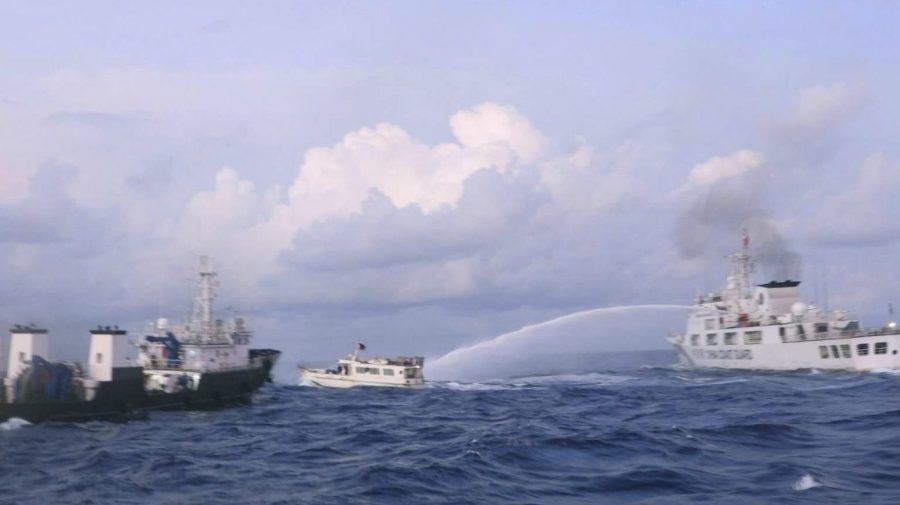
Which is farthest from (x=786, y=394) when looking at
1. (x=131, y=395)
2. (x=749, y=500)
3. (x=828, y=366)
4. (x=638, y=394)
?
(x=131, y=395)

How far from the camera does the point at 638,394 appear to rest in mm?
82188

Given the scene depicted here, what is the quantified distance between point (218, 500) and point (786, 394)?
5416 centimetres

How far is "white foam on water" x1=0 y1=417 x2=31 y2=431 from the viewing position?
63.3 metres

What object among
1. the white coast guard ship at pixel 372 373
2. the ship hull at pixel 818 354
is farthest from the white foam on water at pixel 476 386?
the ship hull at pixel 818 354

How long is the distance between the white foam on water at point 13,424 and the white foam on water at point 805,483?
167 ft

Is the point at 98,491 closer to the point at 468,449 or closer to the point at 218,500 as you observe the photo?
the point at 218,500

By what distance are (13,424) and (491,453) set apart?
37348 millimetres

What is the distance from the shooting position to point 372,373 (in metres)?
105

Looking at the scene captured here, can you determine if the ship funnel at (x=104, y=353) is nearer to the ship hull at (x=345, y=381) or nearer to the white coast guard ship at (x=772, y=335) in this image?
the ship hull at (x=345, y=381)

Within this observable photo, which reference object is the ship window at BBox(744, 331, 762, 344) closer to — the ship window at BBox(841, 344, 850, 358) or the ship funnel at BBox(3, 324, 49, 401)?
the ship window at BBox(841, 344, 850, 358)

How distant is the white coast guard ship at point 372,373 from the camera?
101938 mm

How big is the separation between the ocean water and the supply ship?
7.08ft

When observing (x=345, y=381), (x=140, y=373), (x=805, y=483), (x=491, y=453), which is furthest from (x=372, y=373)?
(x=805, y=483)

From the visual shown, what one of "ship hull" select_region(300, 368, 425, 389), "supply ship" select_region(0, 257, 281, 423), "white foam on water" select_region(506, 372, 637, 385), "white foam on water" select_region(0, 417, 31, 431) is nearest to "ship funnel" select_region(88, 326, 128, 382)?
"supply ship" select_region(0, 257, 281, 423)
